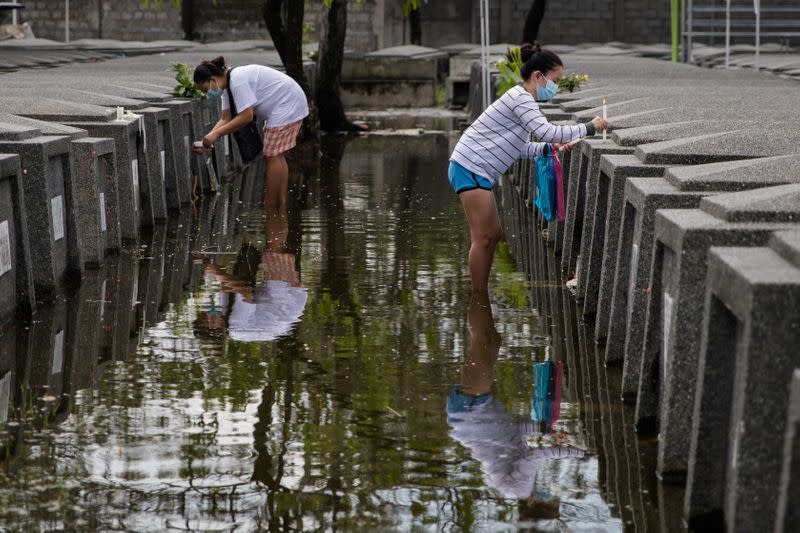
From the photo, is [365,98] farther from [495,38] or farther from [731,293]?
[731,293]

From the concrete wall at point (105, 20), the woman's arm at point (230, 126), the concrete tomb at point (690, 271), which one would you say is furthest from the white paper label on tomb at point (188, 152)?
the concrete wall at point (105, 20)

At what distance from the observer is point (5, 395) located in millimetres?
6871

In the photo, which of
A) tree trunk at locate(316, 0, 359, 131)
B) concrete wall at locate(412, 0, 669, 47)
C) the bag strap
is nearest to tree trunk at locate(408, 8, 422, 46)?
concrete wall at locate(412, 0, 669, 47)

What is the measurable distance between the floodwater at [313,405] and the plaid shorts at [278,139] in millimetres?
2730

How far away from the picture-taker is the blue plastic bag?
32.9 ft

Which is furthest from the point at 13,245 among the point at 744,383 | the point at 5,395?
the point at 744,383

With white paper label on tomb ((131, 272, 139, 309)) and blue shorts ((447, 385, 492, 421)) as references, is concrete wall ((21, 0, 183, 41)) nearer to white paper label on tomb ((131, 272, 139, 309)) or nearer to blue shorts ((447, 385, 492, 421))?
white paper label on tomb ((131, 272, 139, 309))

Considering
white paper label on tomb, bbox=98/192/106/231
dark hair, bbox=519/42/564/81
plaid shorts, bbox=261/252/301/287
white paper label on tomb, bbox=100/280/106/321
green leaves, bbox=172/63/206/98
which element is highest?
dark hair, bbox=519/42/564/81

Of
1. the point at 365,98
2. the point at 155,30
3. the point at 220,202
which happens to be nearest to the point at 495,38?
the point at 155,30

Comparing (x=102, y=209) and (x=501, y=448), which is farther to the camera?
(x=102, y=209)

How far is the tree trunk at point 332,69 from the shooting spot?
24125 millimetres

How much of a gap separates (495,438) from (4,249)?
10.9 ft

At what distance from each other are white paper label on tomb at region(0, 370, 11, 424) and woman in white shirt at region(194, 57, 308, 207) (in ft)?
21.9

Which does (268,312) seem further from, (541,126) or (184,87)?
(184,87)
